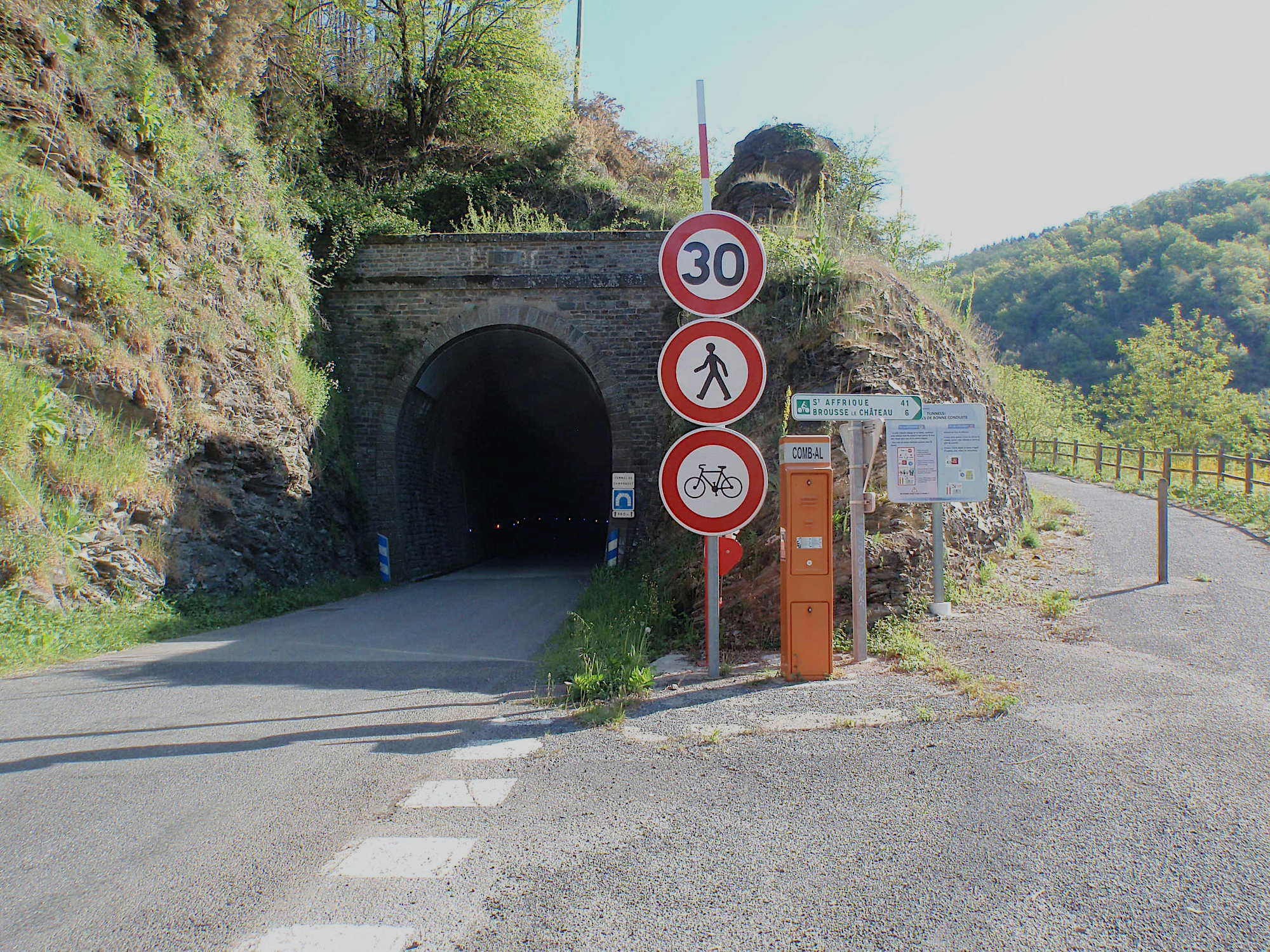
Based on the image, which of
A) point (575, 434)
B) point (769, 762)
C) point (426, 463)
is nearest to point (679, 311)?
point (426, 463)

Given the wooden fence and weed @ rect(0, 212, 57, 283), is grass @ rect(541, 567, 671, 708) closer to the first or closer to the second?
the wooden fence

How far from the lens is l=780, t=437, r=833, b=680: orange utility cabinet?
568 cm

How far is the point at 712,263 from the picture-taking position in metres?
5.75

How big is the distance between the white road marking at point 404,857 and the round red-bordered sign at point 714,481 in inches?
116

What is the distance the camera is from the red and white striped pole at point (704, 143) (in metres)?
5.69

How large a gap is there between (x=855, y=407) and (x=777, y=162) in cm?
1882

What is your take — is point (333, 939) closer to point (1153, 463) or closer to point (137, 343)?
point (137, 343)

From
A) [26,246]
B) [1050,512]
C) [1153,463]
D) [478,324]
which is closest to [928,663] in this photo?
[1050,512]

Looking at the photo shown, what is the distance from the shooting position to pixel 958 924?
2.55 meters

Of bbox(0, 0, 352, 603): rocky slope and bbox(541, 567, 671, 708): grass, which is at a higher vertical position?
bbox(0, 0, 352, 603): rocky slope

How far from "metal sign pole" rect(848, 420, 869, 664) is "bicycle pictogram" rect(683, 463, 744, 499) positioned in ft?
3.24

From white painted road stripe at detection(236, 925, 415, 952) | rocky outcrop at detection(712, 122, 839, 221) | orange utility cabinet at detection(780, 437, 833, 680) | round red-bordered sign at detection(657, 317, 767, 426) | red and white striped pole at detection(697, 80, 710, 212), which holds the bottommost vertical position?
white painted road stripe at detection(236, 925, 415, 952)

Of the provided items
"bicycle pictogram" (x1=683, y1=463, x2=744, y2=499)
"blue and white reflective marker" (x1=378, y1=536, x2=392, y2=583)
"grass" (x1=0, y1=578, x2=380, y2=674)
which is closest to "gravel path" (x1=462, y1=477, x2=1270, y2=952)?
"bicycle pictogram" (x1=683, y1=463, x2=744, y2=499)

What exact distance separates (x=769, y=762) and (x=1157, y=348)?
3939 centimetres
